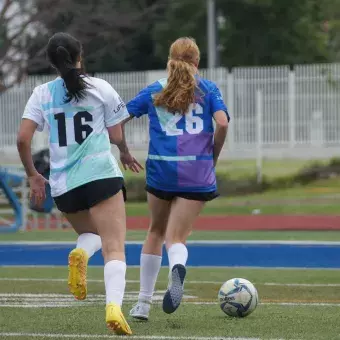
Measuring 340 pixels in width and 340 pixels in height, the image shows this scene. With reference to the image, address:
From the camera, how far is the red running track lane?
21.2m

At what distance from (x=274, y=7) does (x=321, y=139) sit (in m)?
14.7

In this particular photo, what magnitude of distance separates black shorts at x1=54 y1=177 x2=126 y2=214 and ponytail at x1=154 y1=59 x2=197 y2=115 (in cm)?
91

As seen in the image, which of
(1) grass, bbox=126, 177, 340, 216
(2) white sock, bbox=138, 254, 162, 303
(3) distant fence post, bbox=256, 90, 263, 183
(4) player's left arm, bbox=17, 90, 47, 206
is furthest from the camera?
(3) distant fence post, bbox=256, 90, 263, 183

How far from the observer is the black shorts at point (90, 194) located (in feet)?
25.7

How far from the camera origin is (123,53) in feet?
162

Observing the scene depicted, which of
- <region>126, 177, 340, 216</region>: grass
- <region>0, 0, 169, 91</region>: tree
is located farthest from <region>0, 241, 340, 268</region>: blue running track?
<region>0, 0, 169, 91</region>: tree

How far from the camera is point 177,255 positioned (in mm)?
8477

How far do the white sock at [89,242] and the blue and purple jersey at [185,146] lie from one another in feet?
2.22

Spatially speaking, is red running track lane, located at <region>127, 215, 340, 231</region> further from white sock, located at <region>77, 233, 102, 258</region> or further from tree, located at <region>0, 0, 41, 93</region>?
white sock, located at <region>77, 233, 102, 258</region>

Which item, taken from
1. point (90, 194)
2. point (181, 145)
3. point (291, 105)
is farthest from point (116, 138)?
point (291, 105)

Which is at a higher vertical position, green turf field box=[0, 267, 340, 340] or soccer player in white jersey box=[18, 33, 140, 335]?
soccer player in white jersey box=[18, 33, 140, 335]

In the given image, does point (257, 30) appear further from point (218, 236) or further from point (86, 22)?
point (218, 236)

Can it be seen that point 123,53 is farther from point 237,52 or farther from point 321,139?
point 321,139

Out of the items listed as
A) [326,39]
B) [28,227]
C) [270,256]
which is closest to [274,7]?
[326,39]
